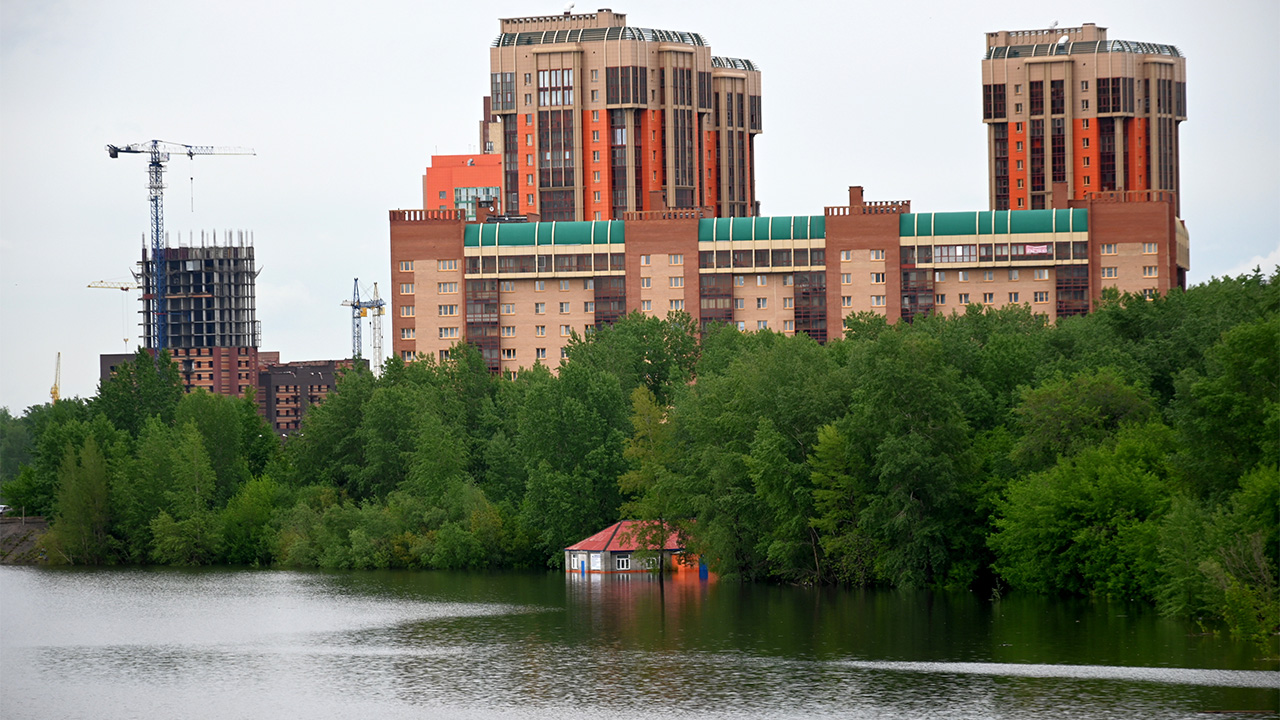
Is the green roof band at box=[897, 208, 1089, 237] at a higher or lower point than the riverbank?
higher

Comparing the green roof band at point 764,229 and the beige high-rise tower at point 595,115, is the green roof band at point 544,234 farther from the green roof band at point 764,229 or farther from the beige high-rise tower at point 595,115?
the beige high-rise tower at point 595,115

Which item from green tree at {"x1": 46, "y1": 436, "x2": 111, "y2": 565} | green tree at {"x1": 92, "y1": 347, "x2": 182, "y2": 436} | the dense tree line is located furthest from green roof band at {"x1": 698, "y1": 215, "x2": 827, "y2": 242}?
green tree at {"x1": 46, "y1": 436, "x2": 111, "y2": 565}

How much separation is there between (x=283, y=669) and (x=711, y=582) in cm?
3847

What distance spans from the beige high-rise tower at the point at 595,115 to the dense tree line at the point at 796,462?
50.3 metres

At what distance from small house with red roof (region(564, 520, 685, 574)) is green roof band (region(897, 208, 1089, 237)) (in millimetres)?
65392

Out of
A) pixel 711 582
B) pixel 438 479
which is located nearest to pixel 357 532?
pixel 438 479

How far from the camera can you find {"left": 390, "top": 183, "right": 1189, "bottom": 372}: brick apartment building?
16138 cm

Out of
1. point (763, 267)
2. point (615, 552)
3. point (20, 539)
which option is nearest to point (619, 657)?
point (615, 552)

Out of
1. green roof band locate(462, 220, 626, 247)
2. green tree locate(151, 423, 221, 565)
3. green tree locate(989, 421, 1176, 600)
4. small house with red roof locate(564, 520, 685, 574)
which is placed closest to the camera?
green tree locate(989, 421, 1176, 600)

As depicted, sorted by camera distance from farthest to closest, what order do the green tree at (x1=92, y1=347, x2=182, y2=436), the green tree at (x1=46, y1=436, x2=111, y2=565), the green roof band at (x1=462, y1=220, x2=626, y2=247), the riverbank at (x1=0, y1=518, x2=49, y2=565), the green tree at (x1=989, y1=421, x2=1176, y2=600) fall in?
the green roof band at (x1=462, y1=220, x2=626, y2=247), the green tree at (x1=92, y1=347, x2=182, y2=436), the riverbank at (x1=0, y1=518, x2=49, y2=565), the green tree at (x1=46, y1=436, x2=111, y2=565), the green tree at (x1=989, y1=421, x2=1176, y2=600)

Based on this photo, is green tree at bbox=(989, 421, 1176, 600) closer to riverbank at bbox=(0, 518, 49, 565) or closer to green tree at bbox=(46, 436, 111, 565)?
green tree at bbox=(46, 436, 111, 565)

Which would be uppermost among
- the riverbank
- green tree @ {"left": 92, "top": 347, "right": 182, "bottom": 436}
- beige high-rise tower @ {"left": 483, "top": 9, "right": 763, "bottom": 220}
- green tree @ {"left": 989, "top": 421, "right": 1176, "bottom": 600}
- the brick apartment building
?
beige high-rise tower @ {"left": 483, "top": 9, "right": 763, "bottom": 220}

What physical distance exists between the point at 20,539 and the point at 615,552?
59447 mm

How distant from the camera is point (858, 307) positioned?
163500mm
